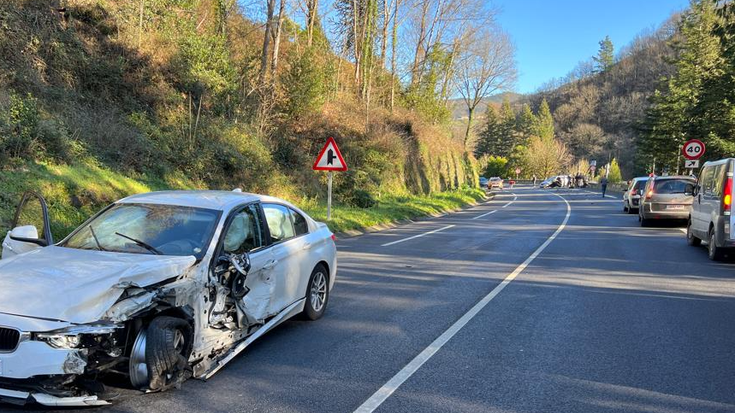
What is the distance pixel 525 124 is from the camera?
120m

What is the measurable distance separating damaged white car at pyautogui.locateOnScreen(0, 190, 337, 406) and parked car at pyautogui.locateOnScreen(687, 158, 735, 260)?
8823mm

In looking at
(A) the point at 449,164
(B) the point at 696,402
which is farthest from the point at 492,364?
(A) the point at 449,164

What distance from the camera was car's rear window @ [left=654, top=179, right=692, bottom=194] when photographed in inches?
715

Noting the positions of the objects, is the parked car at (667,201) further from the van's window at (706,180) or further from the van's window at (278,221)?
the van's window at (278,221)

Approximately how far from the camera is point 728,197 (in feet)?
34.8

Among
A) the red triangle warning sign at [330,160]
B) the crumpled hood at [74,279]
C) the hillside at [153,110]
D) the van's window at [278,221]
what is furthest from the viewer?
the red triangle warning sign at [330,160]

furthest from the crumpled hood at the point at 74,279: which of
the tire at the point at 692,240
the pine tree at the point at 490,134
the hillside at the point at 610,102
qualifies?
the pine tree at the point at 490,134

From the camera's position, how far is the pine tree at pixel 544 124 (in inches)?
4656

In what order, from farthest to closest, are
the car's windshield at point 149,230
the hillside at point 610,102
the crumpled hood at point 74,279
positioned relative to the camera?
the hillside at point 610,102 → the car's windshield at point 149,230 → the crumpled hood at point 74,279

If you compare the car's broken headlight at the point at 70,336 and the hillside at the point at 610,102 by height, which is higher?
the hillside at the point at 610,102

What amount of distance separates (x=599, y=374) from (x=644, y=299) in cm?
346

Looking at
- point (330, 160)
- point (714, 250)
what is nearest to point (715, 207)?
point (714, 250)

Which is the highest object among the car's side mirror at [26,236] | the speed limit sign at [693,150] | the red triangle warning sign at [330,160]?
the speed limit sign at [693,150]

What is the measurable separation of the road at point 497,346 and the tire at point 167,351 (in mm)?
142
